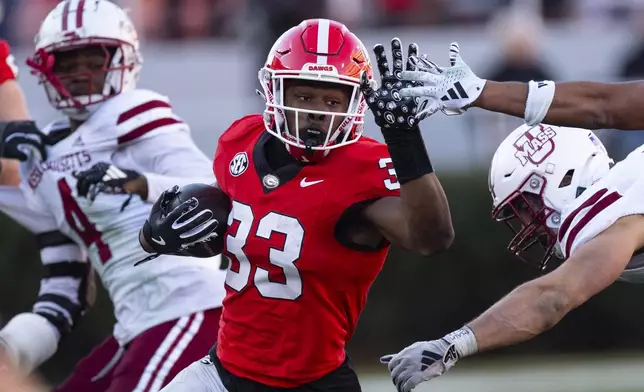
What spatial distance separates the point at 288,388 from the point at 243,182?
670 mm

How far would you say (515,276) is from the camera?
27.1 feet

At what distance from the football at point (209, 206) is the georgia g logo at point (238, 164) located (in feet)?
0.32

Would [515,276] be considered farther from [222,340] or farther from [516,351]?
[222,340]

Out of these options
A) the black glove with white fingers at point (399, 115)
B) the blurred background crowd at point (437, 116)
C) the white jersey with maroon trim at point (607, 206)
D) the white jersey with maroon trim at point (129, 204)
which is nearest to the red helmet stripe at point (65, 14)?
the white jersey with maroon trim at point (129, 204)

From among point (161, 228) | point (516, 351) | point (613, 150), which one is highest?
point (161, 228)

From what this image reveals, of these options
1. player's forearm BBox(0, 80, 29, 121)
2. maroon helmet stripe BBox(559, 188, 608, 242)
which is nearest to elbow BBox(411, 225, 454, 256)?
maroon helmet stripe BBox(559, 188, 608, 242)

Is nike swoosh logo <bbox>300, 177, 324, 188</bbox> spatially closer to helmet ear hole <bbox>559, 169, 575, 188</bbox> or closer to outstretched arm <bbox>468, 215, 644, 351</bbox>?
helmet ear hole <bbox>559, 169, 575, 188</bbox>

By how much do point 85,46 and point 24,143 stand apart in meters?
0.46

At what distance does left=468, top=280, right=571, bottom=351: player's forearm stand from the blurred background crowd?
4.27 m

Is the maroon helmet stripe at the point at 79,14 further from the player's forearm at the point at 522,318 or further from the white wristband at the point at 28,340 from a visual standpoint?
the player's forearm at the point at 522,318

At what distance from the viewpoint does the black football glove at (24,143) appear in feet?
17.0

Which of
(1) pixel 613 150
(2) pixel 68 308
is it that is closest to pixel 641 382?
(1) pixel 613 150

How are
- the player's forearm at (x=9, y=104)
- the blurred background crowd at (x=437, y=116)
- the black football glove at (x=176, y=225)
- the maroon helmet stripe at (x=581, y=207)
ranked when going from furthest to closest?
the blurred background crowd at (x=437, y=116), the player's forearm at (x=9, y=104), the black football glove at (x=176, y=225), the maroon helmet stripe at (x=581, y=207)

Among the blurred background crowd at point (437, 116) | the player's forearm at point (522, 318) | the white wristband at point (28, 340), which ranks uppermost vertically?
the player's forearm at point (522, 318)
